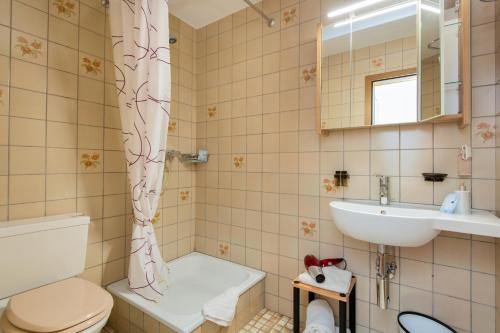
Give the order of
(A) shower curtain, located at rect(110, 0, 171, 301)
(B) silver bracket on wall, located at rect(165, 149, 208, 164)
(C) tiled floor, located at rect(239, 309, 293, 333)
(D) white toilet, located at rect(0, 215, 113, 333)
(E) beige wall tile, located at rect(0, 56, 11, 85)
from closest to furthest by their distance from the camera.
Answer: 1. (D) white toilet, located at rect(0, 215, 113, 333)
2. (E) beige wall tile, located at rect(0, 56, 11, 85)
3. (A) shower curtain, located at rect(110, 0, 171, 301)
4. (C) tiled floor, located at rect(239, 309, 293, 333)
5. (B) silver bracket on wall, located at rect(165, 149, 208, 164)

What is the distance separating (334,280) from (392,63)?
4.09 ft

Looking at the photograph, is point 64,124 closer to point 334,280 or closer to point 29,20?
point 29,20

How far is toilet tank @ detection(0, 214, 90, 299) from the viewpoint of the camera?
45.8 inches

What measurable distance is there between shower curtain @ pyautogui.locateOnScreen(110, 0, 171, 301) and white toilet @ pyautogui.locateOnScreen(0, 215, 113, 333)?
0.97ft

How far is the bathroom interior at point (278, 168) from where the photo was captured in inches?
46.3

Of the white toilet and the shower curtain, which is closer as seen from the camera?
the white toilet

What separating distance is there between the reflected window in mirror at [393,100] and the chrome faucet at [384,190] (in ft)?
1.02

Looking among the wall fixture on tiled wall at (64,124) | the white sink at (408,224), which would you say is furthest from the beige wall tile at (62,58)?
the white sink at (408,224)

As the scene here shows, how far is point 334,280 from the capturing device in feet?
4.50

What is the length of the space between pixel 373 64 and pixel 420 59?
22 cm

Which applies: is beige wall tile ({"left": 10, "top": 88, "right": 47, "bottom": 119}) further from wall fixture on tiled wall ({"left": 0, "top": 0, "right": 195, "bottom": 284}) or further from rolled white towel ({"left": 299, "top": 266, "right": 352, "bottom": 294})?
rolled white towel ({"left": 299, "top": 266, "right": 352, "bottom": 294})

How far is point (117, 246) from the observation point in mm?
1716

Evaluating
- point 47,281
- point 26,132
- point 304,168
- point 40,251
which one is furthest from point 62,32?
point 304,168

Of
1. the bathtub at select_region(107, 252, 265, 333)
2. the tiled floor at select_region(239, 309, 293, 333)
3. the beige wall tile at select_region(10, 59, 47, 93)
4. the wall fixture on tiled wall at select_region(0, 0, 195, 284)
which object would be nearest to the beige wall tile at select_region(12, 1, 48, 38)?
the wall fixture on tiled wall at select_region(0, 0, 195, 284)
